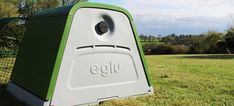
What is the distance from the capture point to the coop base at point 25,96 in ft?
13.5

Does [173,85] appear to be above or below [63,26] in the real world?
below

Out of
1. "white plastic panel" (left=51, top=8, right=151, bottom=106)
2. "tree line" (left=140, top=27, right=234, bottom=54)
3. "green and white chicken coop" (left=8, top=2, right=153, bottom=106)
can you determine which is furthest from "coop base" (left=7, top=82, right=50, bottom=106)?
"tree line" (left=140, top=27, right=234, bottom=54)

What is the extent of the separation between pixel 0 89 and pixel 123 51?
240cm

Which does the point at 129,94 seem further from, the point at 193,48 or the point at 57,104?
the point at 193,48

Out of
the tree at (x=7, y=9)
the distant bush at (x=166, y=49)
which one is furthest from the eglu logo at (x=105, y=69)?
the distant bush at (x=166, y=49)

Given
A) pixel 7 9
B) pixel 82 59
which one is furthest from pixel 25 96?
pixel 7 9

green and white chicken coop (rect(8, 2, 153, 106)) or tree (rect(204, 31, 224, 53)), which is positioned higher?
green and white chicken coop (rect(8, 2, 153, 106))

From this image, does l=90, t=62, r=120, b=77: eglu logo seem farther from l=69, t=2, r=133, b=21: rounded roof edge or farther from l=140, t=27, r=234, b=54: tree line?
l=140, t=27, r=234, b=54: tree line

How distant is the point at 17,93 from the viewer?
5.11m

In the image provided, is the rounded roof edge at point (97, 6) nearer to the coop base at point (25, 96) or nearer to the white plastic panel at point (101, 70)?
the white plastic panel at point (101, 70)

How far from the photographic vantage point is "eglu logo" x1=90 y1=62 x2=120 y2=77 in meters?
4.40

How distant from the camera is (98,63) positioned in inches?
174

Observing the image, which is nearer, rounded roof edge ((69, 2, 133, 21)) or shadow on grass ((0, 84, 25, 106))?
rounded roof edge ((69, 2, 133, 21))

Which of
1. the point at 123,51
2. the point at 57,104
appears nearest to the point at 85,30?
the point at 123,51
